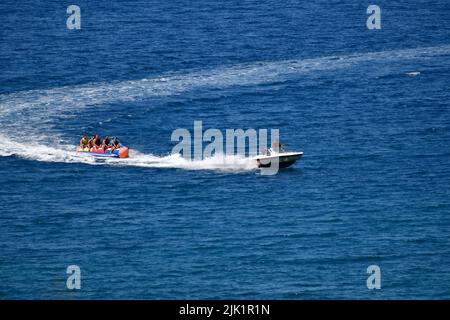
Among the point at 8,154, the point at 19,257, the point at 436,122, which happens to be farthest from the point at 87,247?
the point at 436,122

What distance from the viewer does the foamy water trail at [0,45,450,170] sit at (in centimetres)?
13100

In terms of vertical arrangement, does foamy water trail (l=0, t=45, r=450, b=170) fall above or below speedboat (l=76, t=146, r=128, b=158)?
above

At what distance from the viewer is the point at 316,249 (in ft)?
355

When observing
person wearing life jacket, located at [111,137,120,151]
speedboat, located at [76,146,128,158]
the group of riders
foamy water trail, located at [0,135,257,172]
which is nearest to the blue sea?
foamy water trail, located at [0,135,257,172]

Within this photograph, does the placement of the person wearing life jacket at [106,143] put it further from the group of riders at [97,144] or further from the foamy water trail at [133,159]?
the foamy water trail at [133,159]

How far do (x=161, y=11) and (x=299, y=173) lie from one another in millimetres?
68352

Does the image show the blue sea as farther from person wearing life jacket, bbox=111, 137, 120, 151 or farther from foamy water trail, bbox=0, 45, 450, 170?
person wearing life jacket, bbox=111, 137, 120, 151

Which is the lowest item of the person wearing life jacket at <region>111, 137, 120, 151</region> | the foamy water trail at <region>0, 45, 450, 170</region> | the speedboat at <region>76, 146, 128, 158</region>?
the speedboat at <region>76, 146, 128, 158</region>

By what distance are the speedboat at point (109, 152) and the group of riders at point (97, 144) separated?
103 mm

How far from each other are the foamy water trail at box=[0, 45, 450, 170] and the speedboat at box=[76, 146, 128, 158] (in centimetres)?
66

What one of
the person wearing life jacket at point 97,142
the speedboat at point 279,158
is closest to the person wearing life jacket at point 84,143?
the person wearing life jacket at point 97,142

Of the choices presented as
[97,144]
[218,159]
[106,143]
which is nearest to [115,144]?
[106,143]

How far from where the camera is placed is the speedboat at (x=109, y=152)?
131000mm
